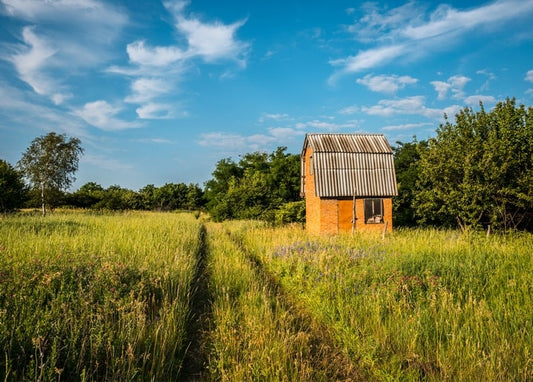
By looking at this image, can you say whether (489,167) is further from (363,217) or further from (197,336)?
(197,336)

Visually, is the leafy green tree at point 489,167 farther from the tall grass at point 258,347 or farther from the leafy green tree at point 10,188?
the leafy green tree at point 10,188

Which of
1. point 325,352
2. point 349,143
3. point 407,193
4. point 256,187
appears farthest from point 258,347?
point 256,187

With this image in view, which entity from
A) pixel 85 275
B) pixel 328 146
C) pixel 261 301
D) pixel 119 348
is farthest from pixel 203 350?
pixel 328 146

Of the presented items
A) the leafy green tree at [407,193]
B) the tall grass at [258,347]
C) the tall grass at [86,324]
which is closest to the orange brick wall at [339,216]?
the leafy green tree at [407,193]

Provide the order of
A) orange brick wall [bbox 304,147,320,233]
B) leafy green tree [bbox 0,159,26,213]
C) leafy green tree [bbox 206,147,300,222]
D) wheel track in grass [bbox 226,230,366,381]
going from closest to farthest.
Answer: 1. wheel track in grass [bbox 226,230,366,381]
2. orange brick wall [bbox 304,147,320,233]
3. leafy green tree [bbox 0,159,26,213]
4. leafy green tree [bbox 206,147,300,222]

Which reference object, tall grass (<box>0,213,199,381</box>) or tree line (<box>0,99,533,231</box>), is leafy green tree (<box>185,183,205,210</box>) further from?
tall grass (<box>0,213,199,381</box>)

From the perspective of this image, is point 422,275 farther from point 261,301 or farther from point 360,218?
point 360,218

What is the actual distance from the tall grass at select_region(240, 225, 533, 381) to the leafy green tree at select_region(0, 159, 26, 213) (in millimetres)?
24401

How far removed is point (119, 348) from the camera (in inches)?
175

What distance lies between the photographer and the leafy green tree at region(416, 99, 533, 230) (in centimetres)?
1794

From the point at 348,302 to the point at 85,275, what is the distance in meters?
5.02

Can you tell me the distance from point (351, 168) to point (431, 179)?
498cm

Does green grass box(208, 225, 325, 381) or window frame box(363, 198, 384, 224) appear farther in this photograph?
window frame box(363, 198, 384, 224)

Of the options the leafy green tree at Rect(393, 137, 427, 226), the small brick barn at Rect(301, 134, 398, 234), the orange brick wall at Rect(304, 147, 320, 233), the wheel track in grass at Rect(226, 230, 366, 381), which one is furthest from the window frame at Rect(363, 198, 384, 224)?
the wheel track in grass at Rect(226, 230, 366, 381)
